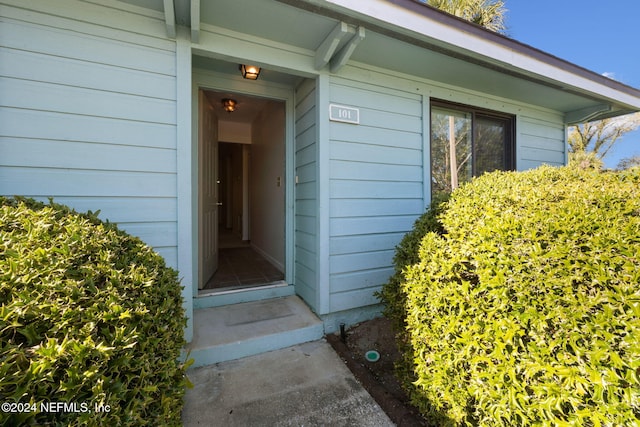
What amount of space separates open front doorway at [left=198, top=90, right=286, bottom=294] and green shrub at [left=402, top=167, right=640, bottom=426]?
2059 mm

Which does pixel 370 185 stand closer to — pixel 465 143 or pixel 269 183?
pixel 465 143

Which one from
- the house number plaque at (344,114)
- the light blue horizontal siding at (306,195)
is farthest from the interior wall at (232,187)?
the house number plaque at (344,114)

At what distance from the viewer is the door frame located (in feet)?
8.55

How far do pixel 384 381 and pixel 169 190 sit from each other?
2.09 metres

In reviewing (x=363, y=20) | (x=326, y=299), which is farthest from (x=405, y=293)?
(x=363, y=20)

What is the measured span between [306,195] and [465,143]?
7.07ft

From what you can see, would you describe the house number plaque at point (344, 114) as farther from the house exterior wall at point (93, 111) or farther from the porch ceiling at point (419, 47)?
the house exterior wall at point (93, 111)

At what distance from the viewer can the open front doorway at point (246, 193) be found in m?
3.02

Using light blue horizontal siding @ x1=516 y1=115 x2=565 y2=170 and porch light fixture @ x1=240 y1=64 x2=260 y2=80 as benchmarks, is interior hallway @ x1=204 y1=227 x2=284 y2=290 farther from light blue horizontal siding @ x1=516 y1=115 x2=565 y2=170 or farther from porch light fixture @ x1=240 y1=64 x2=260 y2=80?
light blue horizontal siding @ x1=516 y1=115 x2=565 y2=170

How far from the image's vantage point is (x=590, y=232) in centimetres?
108

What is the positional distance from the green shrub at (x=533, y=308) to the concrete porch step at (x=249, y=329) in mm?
1061

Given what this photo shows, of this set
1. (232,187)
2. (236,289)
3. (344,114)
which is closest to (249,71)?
(344,114)

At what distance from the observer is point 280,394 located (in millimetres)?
1724

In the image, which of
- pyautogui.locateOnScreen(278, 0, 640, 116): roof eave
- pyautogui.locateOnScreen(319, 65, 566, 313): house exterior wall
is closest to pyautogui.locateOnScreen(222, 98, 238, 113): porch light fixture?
pyautogui.locateOnScreen(319, 65, 566, 313): house exterior wall
